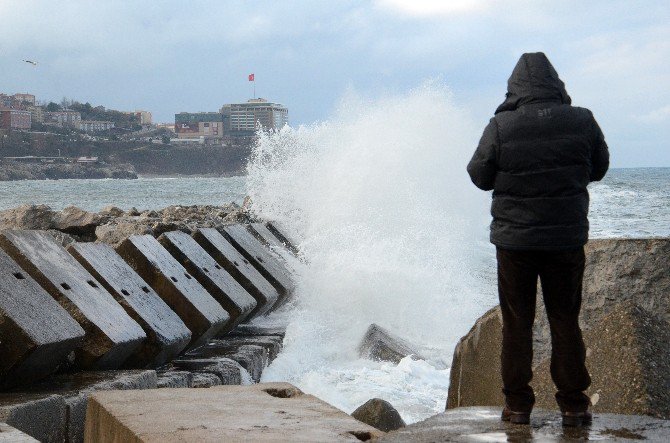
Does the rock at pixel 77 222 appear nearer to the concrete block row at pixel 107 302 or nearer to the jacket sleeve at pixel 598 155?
the concrete block row at pixel 107 302

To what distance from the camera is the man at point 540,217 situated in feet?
11.1

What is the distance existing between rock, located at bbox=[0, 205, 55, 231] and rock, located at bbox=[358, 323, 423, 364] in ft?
13.8

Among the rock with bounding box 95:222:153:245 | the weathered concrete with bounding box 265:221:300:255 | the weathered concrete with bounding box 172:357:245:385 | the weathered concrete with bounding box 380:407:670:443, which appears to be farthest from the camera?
Result: the weathered concrete with bounding box 265:221:300:255

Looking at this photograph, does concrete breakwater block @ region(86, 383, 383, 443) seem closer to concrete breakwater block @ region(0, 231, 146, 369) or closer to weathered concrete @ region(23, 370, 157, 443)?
weathered concrete @ region(23, 370, 157, 443)

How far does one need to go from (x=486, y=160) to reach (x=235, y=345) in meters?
3.62

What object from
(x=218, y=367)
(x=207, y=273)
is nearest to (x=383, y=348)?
(x=207, y=273)

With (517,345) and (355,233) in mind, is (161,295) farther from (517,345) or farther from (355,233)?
(355,233)

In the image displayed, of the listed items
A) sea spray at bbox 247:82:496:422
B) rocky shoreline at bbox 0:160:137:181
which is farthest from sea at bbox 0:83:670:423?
rocky shoreline at bbox 0:160:137:181

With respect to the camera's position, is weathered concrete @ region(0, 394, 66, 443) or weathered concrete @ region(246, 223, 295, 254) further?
weathered concrete @ region(246, 223, 295, 254)

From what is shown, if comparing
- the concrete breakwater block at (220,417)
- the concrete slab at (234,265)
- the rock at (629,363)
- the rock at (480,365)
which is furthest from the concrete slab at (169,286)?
the rock at (629,363)

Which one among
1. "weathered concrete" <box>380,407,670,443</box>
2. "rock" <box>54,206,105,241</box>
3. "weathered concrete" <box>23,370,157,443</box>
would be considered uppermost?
"rock" <box>54,206,105,241</box>

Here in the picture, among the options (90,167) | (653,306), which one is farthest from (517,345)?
(90,167)

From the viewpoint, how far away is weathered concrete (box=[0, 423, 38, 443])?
9.45 feet

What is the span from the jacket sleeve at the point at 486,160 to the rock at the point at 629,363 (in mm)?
774
